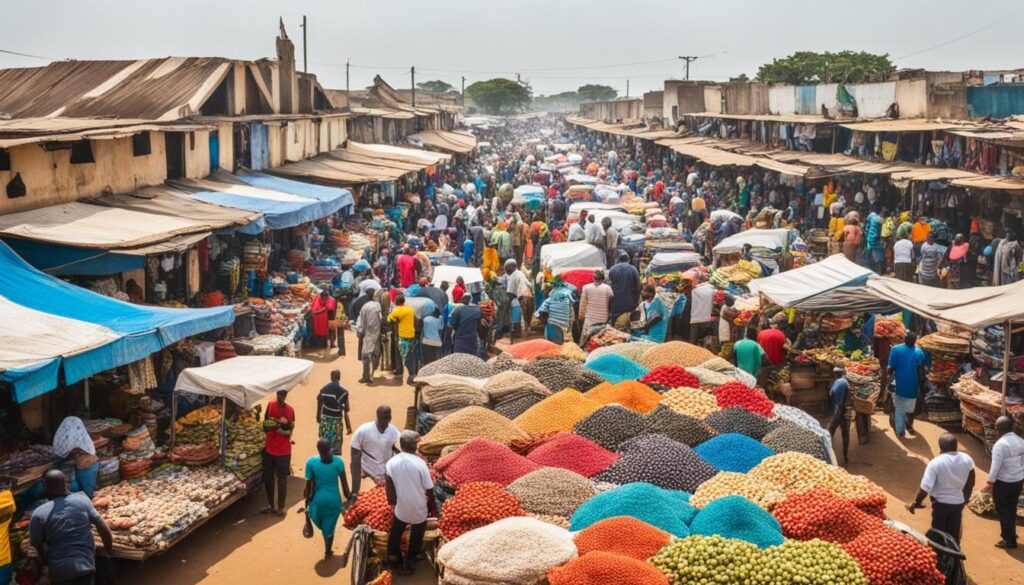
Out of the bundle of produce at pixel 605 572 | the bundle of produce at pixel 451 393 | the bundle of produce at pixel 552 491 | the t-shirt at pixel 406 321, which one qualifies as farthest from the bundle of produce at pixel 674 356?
the bundle of produce at pixel 605 572

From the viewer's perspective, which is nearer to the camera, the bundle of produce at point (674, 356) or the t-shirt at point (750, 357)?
the bundle of produce at point (674, 356)

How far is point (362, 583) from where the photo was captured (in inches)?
290

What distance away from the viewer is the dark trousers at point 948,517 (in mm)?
8008

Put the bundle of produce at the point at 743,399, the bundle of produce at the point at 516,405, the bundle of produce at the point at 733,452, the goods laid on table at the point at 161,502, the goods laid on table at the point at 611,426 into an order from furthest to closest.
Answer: the bundle of produce at the point at 743,399
the bundle of produce at the point at 516,405
the goods laid on table at the point at 611,426
the bundle of produce at the point at 733,452
the goods laid on table at the point at 161,502

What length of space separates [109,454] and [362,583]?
9.72ft

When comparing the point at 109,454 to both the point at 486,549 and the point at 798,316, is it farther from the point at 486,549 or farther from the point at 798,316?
the point at 798,316

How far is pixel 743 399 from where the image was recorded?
386 inches

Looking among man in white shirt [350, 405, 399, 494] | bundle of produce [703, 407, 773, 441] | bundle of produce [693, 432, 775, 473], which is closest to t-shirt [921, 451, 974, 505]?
bundle of produce [693, 432, 775, 473]

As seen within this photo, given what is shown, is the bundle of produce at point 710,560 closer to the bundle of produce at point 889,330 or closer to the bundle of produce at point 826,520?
the bundle of produce at point 826,520

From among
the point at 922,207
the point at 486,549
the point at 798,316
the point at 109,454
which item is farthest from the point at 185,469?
the point at 922,207

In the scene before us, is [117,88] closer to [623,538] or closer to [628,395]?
[628,395]

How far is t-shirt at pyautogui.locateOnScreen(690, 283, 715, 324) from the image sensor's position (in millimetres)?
14133

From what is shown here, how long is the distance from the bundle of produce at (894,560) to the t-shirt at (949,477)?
4.52 ft

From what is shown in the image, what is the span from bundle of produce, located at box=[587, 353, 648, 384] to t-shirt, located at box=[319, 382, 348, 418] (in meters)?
2.69
